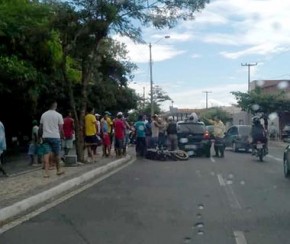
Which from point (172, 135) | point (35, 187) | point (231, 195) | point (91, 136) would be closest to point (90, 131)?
point (91, 136)

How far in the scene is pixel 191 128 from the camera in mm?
25234

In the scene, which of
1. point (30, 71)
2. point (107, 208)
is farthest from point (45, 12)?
point (107, 208)

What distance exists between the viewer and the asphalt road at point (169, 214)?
7512 mm

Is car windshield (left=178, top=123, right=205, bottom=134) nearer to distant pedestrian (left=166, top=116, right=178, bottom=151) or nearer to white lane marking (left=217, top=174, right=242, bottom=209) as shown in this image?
distant pedestrian (left=166, top=116, right=178, bottom=151)

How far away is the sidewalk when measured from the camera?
9422mm

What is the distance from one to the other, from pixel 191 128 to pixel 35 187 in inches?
554

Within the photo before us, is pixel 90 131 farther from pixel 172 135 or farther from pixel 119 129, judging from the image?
pixel 172 135

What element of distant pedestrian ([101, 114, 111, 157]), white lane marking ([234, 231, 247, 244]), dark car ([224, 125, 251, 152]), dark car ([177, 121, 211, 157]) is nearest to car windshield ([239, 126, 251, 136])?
dark car ([224, 125, 251, 152])

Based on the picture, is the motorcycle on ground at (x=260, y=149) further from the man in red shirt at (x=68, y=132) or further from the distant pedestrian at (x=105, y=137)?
the man in red shirt at (x=68, y=132)

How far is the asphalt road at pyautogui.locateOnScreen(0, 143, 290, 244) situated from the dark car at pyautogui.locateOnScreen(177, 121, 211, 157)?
9.67 metres

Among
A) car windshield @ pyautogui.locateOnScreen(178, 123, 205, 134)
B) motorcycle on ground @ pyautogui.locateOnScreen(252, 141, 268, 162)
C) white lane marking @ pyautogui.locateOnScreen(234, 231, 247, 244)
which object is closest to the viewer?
white lane marking @ pyautogui.locateOnScreen(234, 231, 247, 244)

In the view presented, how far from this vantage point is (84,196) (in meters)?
11.6

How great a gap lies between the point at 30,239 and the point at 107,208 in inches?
104

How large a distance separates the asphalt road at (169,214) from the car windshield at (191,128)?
10183 millimetres
